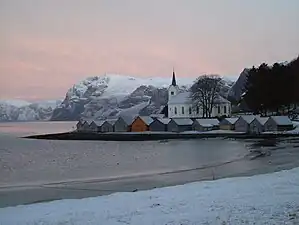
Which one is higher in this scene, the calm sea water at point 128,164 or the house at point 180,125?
the house at point 180,125

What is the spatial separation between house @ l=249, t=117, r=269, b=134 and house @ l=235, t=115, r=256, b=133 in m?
1.18

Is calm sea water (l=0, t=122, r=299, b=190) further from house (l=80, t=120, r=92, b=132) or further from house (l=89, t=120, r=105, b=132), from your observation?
house (l=80, t=120, r=92, b=132)

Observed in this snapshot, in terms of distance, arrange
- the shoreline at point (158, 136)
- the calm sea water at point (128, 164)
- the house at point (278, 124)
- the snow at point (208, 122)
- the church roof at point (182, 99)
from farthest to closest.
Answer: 1. the church roof at point (182, 99)
2. the snow at point (208, 122)
3. the house at point (278, 124)
4. the shoreline at point (158, 136)
5. the calm sea water at point (128, 164)

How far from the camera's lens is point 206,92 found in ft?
345

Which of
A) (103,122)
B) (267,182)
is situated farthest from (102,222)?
(103,122)

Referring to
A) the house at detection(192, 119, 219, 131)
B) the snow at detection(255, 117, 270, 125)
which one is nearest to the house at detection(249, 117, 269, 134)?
the snow at detection(255, 117, 270, 125)

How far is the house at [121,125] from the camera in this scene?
358ft

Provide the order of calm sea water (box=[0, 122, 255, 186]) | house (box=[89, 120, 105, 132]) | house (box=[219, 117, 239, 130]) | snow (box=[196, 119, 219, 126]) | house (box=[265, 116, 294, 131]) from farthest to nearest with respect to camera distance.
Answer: house (box=[89, 120, 105, 132]) < snow (box=[196, 119, 219, 126]) < house (box=[219, 117, 239, 130]) < house (box=[265, 116, 294, 131]) < calm sea water (box=[0, 122, 255, 186])

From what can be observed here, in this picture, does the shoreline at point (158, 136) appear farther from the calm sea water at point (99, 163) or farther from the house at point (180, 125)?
the calm sea water at point (99, 163)

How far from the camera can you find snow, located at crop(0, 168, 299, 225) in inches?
357

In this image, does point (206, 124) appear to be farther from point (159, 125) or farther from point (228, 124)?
point (159, 125)

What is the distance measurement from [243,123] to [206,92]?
761 inches

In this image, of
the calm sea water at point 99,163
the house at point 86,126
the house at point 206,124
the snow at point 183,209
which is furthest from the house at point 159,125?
the snow at point 183,209

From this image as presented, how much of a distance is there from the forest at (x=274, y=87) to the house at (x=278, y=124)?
307 cm
